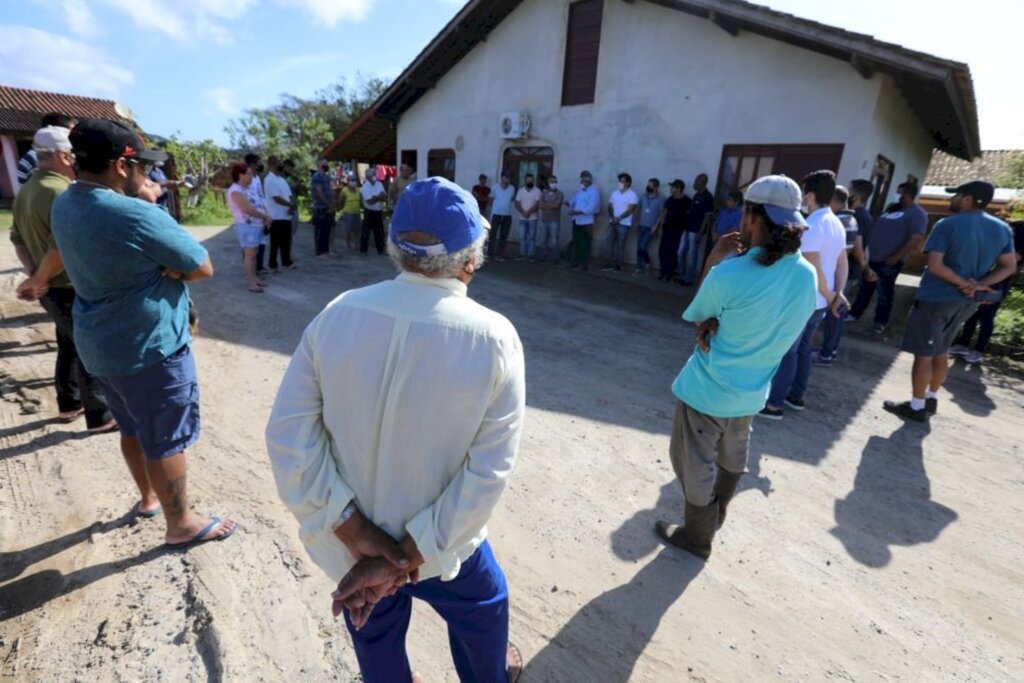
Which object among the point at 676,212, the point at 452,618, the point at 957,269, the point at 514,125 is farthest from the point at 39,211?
the point at 514,125

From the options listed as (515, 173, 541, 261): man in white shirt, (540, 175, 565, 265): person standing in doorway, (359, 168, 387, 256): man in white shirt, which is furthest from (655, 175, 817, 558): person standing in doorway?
(359, 168, 387, 256): man in white shirt

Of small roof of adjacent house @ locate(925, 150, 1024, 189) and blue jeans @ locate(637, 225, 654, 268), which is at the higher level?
small roof of adjacent house @ locate(925, 150, 1024, 189)

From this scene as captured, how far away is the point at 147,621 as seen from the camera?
208 cm

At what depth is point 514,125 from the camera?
11312 mm

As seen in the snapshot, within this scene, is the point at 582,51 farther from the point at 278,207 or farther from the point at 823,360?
the point at 823,360

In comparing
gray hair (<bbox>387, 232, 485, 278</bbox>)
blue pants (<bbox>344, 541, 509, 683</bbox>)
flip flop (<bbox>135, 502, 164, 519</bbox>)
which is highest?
gray hair (<bbox>387, 232, 485, 278</bbox>)

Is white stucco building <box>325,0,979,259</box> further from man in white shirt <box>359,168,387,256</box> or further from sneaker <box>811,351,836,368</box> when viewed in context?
sneaker <box>811,351,836,368</box>

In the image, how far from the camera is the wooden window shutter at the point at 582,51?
1004 cm

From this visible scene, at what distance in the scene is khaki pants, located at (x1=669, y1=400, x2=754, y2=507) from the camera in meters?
2.40

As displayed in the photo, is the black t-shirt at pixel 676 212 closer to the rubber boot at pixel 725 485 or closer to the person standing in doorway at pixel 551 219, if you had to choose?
the person standing in doorway at pixel 551 219

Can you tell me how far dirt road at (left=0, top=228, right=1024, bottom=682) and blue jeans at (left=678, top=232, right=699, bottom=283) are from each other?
→ 481cm

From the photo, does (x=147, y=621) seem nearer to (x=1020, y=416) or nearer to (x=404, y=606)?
(x=404, y=606)

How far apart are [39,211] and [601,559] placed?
13.3 ft

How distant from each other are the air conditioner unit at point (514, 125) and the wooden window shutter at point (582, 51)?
3.37 ft
